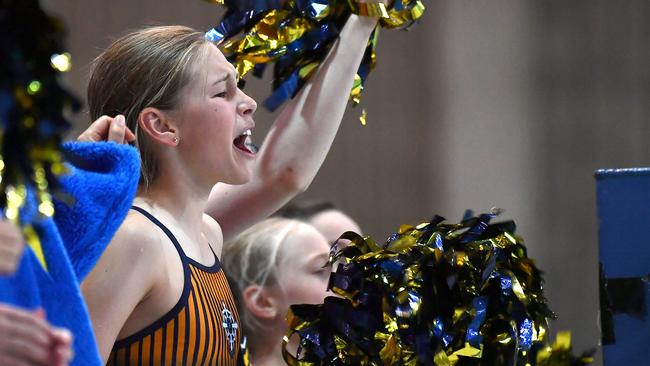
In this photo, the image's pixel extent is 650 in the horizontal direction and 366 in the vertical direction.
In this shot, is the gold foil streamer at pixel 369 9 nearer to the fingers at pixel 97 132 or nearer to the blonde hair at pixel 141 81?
the blonde hair at pixel 141 81

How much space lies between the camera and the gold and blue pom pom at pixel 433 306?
1.54 m

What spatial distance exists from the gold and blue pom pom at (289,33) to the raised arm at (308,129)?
0.02 m

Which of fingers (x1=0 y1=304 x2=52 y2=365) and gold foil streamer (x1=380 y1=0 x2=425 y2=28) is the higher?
gold foil streamer (x1=380 y1=0 x2=425 y2=28)

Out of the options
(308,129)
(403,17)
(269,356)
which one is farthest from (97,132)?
(269,356)

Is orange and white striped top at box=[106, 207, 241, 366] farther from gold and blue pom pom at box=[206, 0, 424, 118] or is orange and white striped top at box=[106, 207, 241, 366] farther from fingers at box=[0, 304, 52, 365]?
fingers at box=[0, 304, 52, 365]

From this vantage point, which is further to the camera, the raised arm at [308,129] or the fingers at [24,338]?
the raised arm at [308,129]

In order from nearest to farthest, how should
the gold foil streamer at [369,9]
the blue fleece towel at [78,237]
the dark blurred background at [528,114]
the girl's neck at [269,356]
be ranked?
the blue fleece towel at [78,237] < the gold foil streamer at [369,9] < the girl's neck at [269,356] < the dark blurred background at [528,114]

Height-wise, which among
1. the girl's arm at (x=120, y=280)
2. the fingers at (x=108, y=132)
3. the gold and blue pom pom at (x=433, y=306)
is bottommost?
the gold and blue pom pom at (x=433, y=306)

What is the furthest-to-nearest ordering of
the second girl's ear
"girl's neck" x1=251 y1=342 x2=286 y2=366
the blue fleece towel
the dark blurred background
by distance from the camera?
the dark blurred background
"girl's neck" x1=251 y1=342 x2=286 y2=366
the second girl's ear
the blue fleece towel

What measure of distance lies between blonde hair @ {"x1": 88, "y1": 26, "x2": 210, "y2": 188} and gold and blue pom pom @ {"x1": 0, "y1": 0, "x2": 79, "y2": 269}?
2.33ft

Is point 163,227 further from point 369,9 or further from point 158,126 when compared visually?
point 369,9

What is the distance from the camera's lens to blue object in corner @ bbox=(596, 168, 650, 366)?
149 cm

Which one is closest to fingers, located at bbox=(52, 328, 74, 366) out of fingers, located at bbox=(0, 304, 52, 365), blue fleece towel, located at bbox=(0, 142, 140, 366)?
fingers, located at bbox=(0, 304, 52, 365)

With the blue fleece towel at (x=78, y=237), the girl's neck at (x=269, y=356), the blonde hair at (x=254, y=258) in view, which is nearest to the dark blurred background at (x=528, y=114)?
the blonde hair at (x=254, y=258)
